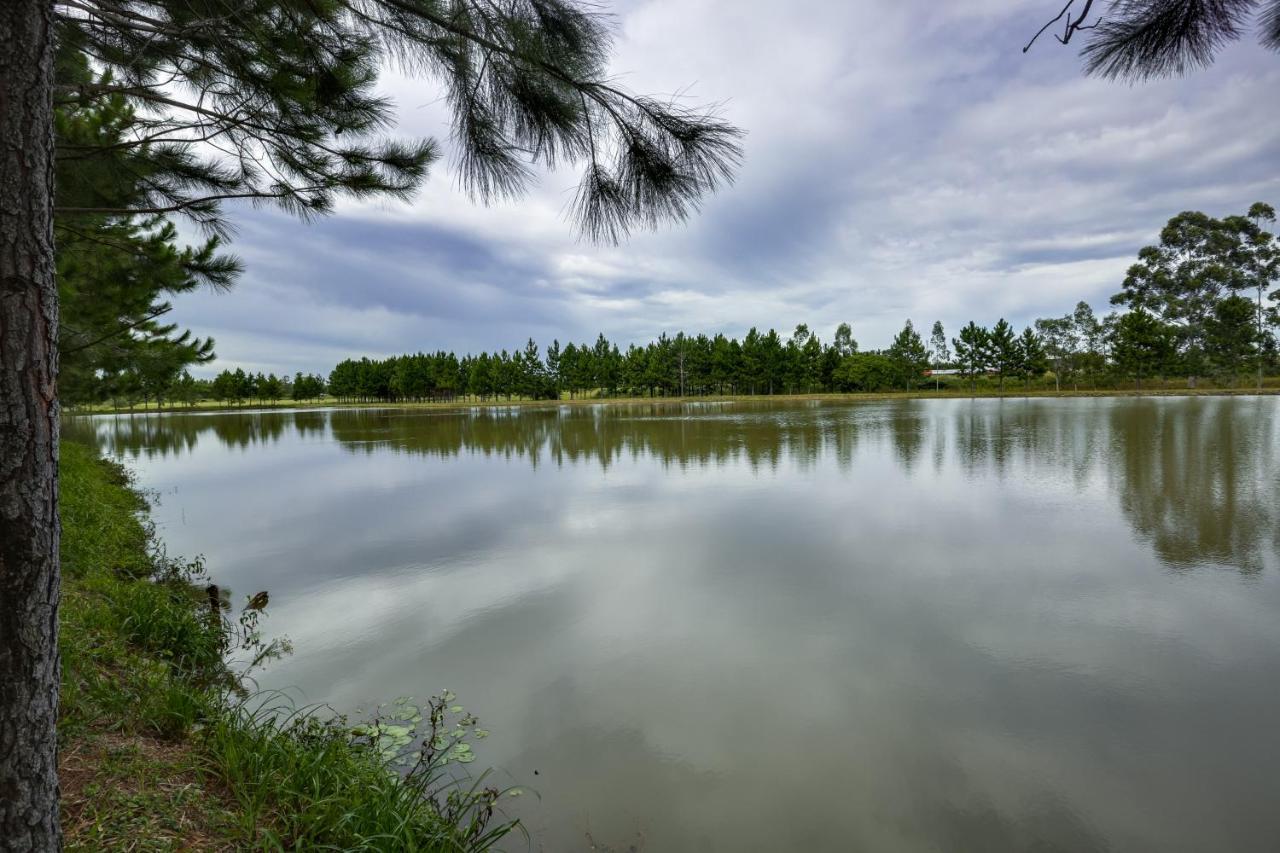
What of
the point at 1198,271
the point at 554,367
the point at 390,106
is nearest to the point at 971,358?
the point at 1198,271

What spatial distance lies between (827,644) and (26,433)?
188 inches

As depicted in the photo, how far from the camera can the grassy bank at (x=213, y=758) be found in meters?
2.28

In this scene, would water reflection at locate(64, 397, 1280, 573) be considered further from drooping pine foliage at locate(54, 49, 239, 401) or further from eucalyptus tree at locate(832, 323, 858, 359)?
eucalyptus tree at locate(832, 323, 858, 359)

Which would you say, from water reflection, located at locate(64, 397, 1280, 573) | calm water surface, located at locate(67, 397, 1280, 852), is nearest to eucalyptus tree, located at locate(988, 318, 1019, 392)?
water reflection, located at locate(64, 397, 1280, 573)

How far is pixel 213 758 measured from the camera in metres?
2.95

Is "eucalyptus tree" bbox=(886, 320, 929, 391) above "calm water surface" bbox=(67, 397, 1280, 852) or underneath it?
above

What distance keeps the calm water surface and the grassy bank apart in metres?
0.40

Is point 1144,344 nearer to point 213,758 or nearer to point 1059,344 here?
point 1059,344

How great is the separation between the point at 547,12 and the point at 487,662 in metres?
4.32

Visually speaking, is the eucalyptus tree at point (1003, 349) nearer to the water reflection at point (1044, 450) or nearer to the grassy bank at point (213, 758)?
the water reflection at point (1044, 450)

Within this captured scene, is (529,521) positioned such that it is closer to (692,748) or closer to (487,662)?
(487,662)

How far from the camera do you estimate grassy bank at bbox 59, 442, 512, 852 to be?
2.28 m

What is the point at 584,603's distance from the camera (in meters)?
5.80

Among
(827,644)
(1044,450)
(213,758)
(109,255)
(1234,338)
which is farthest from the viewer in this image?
(1234,338)
